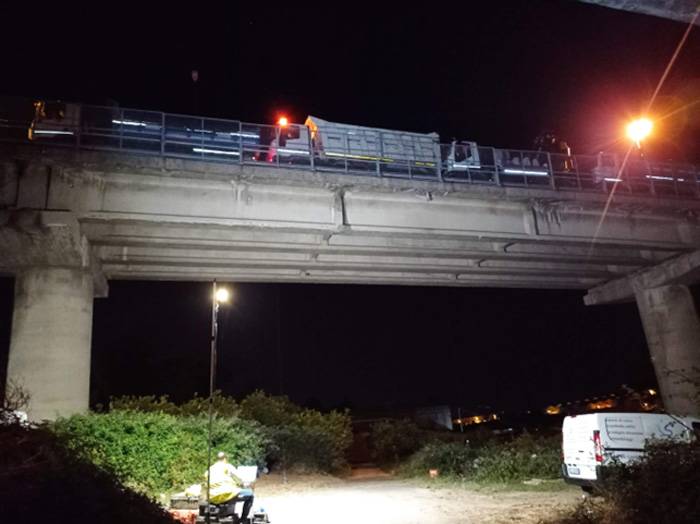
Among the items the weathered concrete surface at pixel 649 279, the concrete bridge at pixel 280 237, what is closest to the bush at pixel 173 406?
the concrete bridge at pixel 280 237

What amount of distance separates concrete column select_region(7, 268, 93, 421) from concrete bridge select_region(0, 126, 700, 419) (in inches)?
1.3

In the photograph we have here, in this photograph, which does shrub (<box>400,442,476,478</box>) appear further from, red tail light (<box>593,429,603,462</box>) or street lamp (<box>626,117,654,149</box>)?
street lamp (<box>626,117,654,149</box>)

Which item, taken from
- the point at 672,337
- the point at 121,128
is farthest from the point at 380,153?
the point at 672,337

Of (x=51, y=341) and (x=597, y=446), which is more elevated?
(x=51, y=341)

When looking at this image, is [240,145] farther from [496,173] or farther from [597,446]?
[597,446]

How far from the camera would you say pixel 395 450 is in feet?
89.0

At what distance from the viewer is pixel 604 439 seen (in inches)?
442

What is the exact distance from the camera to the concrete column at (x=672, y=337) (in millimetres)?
23172

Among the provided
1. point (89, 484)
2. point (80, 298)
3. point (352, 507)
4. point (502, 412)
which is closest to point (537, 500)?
point (352, 507)

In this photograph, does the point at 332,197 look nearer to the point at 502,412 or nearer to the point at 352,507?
the point at 352,507

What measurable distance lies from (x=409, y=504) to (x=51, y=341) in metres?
10.6

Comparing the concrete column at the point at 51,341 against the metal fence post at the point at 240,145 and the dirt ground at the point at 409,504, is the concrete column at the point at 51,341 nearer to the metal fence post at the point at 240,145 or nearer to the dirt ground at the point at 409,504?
the metal fence post at the point at 240,145

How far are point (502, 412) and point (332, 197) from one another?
64.3 metres

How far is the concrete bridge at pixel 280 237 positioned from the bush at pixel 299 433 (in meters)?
5.62
